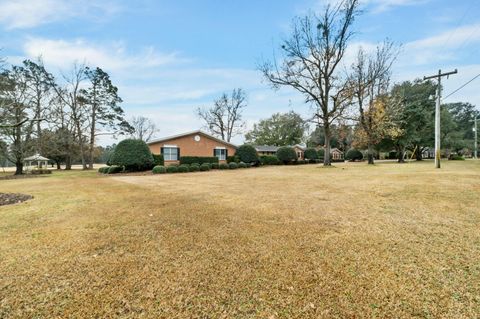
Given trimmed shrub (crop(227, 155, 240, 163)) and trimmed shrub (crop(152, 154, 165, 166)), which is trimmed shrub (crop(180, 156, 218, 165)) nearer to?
trimmed shrub (crop(152, 154, 165, 166))

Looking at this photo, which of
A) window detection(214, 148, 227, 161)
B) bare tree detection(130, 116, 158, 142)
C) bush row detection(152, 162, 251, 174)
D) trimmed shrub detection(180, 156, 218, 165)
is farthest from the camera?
bare tree detection(130, 116, 158, 142)

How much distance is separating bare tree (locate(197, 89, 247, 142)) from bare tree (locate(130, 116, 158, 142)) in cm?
1357

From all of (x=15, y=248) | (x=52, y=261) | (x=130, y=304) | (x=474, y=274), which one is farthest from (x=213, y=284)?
(x=15, y=248)

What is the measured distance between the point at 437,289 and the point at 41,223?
6.20 m

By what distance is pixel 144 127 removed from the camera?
4644cm

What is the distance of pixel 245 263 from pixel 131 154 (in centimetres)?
1768

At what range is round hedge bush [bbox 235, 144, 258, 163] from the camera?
24.8m

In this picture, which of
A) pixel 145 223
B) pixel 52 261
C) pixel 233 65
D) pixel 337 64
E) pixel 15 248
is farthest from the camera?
pixel 337 64

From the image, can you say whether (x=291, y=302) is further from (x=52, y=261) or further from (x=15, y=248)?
(x=15, y=248)

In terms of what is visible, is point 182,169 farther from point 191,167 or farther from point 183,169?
point 191,167

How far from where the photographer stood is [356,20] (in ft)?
57.4

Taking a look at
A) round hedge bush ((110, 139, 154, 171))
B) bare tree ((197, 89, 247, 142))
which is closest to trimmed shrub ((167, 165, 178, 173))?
round hedge bush ((110, 139, 154, 171))

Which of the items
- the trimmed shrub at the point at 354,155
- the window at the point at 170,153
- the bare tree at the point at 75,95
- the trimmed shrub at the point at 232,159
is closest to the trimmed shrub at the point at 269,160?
the trimmed shrub at the point at 232,159

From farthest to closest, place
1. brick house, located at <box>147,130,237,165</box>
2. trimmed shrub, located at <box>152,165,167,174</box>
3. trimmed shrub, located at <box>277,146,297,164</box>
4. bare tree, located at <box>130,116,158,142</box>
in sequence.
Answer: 1. bare tree, located at <box>130,116,158,142</box>
2. trimmed shrub, located at <box>277,146,297,164</box>
3. brick house, located at <box>147,130,237,165</box>
4. trimmed shrub, located at <box>152,165,167,174</box>
